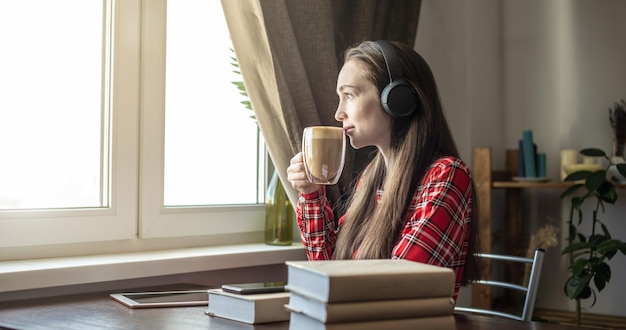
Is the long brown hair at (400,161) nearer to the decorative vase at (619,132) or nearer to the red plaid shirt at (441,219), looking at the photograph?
the red plaid shirt at (441,219)

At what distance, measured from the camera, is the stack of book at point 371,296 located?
87cm

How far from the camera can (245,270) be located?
6.92 ft

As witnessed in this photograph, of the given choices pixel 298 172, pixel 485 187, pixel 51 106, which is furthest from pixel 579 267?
pixel 51 106

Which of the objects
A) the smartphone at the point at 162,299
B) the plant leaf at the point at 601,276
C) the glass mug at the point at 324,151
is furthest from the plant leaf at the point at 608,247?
the smartphone at the point at 162,299

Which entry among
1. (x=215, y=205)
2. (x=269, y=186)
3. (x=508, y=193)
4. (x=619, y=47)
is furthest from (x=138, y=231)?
(x=619, y=47)

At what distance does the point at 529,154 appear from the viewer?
3041mm

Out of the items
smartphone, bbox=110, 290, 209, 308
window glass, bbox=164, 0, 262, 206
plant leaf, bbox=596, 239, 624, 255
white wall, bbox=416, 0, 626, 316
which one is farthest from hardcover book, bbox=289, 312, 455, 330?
white wall, bbox=416, 0, 626, 316

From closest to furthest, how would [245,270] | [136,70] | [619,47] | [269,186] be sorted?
[136,70]
[245,270]
[269,186]
[619,47]

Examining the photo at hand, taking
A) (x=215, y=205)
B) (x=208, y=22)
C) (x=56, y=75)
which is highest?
(x=208, y=22)

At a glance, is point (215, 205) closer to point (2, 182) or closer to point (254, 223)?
point (254, 223)

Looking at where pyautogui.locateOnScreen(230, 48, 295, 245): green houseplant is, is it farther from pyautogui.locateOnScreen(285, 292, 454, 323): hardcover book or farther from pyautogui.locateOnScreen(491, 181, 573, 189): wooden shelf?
pyautogui.locateOnScreen(285, 292, 454, 323): hardcover book

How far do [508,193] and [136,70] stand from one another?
1876 millimetres

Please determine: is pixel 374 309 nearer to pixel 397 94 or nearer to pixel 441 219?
pixel 441 219

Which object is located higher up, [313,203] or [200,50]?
[200,50]
